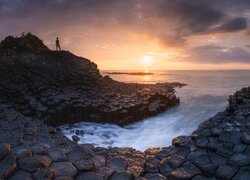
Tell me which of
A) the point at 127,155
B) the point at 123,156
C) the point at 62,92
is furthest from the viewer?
the point at 62,92

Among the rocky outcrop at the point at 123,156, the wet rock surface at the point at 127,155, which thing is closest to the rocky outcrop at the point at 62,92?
the wet rock surface at the point at 127,155

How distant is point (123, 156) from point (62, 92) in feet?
26.9

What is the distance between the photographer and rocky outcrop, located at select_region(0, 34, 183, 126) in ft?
40.5

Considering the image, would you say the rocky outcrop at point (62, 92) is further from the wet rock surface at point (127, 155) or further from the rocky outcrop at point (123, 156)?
the rocky outcrop at point (123, 156)

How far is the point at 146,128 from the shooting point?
41.6 ft

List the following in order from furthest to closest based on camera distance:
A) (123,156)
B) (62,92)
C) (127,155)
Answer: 1. (62,92)
2. (127,155)
3. (123,156)

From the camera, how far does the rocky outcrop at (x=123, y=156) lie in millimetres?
4965

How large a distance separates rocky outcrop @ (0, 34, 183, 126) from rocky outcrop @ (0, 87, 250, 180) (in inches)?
198

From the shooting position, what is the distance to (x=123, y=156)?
6395 mm

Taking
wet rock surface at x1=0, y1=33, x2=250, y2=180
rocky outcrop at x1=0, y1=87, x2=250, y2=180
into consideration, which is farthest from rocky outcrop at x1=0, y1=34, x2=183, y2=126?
rocky outcrop at x1=0, y1=87, x2=250, y2=180

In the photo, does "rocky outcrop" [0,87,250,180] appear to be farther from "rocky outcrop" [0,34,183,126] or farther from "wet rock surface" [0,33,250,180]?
"rocky outcrop" [0,34,183,126]

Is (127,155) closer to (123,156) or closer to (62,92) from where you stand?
(123,156)

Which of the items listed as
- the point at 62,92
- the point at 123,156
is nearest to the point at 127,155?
the point at 123,156

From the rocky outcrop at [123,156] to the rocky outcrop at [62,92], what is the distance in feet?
16.5
